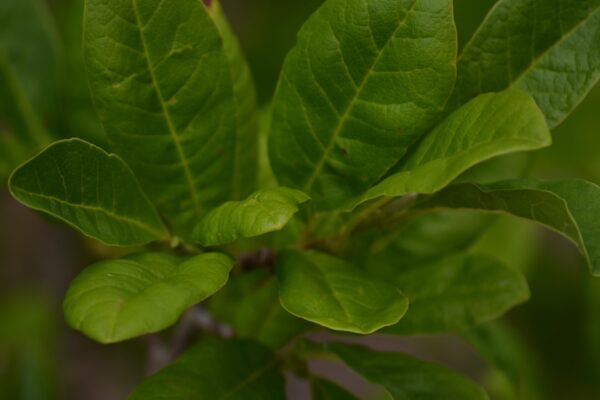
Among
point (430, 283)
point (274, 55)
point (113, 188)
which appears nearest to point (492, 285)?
point (430, 283)

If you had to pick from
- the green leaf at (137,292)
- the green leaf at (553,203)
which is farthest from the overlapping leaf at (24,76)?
the green leaf at (553,203)

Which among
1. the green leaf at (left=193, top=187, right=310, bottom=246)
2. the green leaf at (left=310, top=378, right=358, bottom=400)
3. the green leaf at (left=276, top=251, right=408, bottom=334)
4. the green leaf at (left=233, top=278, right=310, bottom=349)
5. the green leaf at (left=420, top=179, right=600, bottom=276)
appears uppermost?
the green leaf at (left=193, top=187, right=310, bottom=246)

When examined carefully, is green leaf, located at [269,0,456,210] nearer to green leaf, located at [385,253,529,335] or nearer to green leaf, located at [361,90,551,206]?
green leaf, located at [361,90,551,206]

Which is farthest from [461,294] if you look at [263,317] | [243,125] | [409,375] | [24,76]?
[24,76]

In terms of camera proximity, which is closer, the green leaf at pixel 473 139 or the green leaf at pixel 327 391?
the green leaf at pixel 473 139

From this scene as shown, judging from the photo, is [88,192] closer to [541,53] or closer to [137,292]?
[137,292]

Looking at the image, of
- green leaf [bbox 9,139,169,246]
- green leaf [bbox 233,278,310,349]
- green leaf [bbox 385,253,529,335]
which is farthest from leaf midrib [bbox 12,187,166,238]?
green leaf [bbox 385,253,529,335]

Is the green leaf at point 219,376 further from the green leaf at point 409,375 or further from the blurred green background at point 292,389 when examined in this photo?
the blurred green background at point 292,389

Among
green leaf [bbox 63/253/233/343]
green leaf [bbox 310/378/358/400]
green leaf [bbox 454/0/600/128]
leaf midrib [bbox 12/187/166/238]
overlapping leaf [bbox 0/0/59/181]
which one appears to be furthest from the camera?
overlapping leaf [bbox 0/0/59/181]
